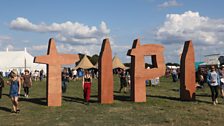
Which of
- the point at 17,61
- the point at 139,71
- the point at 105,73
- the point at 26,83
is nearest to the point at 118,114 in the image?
the point at 105,73

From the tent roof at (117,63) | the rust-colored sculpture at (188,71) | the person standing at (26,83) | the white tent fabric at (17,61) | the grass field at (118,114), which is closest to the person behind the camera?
the grass field at (118,114)

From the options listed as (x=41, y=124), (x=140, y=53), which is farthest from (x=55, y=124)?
(x=140, y=53)

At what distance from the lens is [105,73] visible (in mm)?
17641

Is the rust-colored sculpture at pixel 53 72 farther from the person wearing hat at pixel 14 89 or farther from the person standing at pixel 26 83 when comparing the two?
the person standing at pixel 26 83

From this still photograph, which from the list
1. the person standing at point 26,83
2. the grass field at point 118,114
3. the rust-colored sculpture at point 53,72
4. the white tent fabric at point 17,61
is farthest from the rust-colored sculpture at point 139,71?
the white tent fabric at point 17,61

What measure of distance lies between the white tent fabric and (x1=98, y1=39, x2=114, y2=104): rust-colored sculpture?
4612 cm

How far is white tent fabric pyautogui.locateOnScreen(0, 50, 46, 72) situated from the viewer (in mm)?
62906

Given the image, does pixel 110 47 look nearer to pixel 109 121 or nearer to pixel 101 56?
pixel 101 56

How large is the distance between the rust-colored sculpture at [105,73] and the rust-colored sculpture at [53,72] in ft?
5.96

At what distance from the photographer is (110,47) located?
57.9 feet

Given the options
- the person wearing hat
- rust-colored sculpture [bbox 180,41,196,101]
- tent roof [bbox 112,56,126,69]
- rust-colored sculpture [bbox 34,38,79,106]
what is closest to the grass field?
A: rust-colored sculpture [bbox 34,38,79,106]

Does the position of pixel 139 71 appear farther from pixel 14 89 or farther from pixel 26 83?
pixel 26 83

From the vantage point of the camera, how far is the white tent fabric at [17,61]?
6291 cm

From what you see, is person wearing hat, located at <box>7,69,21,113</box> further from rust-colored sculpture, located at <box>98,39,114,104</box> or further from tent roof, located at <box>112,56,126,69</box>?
tent roof, located at <box>112,56,126,69</box>
